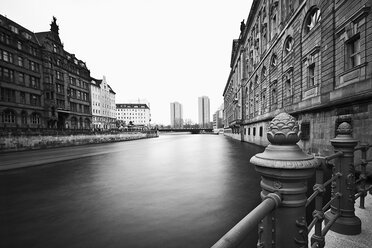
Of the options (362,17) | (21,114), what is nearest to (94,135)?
(21,114)

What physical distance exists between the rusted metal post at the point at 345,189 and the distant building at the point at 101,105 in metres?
80.8

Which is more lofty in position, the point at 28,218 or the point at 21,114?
the point at 21,114

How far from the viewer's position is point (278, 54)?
19.8 metres

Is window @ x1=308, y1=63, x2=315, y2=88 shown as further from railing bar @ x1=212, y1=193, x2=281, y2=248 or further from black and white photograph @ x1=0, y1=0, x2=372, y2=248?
railing bar @ x1=212, y1=193, x2=281, y2=248

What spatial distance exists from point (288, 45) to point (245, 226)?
21028mm

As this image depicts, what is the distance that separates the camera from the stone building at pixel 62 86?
42091mm

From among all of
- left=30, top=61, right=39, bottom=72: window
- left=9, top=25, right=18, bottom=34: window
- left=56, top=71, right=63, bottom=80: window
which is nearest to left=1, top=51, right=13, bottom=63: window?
left=30, top=61, right=39, bottom=72: window

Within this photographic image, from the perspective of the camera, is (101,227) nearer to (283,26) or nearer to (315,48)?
(315,48)

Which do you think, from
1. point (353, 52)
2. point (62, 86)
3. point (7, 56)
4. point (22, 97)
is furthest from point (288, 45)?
point (62, 86)

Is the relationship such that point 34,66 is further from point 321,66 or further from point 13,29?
point 321,66

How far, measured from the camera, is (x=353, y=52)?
1033 cm

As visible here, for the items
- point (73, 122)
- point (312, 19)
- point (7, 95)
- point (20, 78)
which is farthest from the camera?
point (73, 122)

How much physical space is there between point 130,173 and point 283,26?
19.6m

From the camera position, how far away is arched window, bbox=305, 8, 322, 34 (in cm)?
Result: 1326
